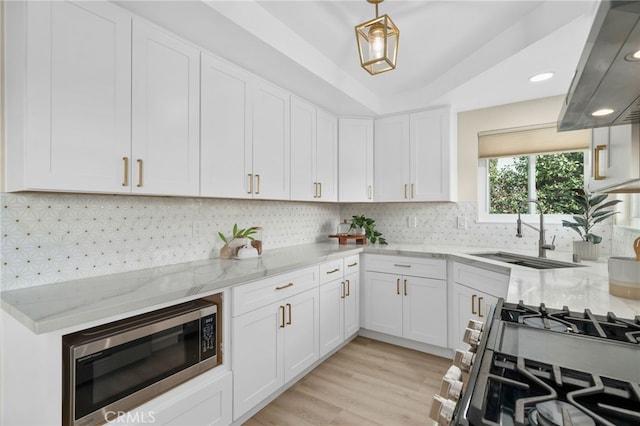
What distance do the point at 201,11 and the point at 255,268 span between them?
1.45m

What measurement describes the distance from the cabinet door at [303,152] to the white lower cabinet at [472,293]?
1.47 m

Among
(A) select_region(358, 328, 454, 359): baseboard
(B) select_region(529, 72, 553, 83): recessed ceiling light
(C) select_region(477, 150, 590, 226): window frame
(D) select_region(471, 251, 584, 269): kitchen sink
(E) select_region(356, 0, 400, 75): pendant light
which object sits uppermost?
(B) select_region(529, 72, 553, 83): recessed ceiling light

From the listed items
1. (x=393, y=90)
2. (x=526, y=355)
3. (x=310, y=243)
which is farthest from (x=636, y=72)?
(x=310, y=243)

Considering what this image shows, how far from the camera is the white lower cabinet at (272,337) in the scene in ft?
5.82

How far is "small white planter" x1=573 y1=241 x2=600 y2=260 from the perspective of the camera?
2.29m

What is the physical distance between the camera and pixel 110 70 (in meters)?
1.49

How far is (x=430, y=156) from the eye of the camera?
308 cm

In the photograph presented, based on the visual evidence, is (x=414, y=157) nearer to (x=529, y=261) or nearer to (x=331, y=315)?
(x=529, y=261)

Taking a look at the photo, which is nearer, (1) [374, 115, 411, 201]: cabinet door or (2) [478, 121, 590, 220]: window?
(2) [478, 121, 590, 220]: window

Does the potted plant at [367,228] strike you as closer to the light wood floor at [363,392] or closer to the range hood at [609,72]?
the light wood floor at [363,392]

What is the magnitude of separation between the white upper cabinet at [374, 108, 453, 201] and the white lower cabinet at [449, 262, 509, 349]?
82cm

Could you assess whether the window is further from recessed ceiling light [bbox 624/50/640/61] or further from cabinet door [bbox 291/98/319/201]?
recessed ceiling light [bbox 624/50/640/61]

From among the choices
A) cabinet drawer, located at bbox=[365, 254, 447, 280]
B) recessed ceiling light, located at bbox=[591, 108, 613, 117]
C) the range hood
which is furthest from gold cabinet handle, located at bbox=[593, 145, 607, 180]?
cabinet drawer, located at bbox=[365, 254, 447, 280]

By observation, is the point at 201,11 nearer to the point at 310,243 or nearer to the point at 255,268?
the point at 255,268
